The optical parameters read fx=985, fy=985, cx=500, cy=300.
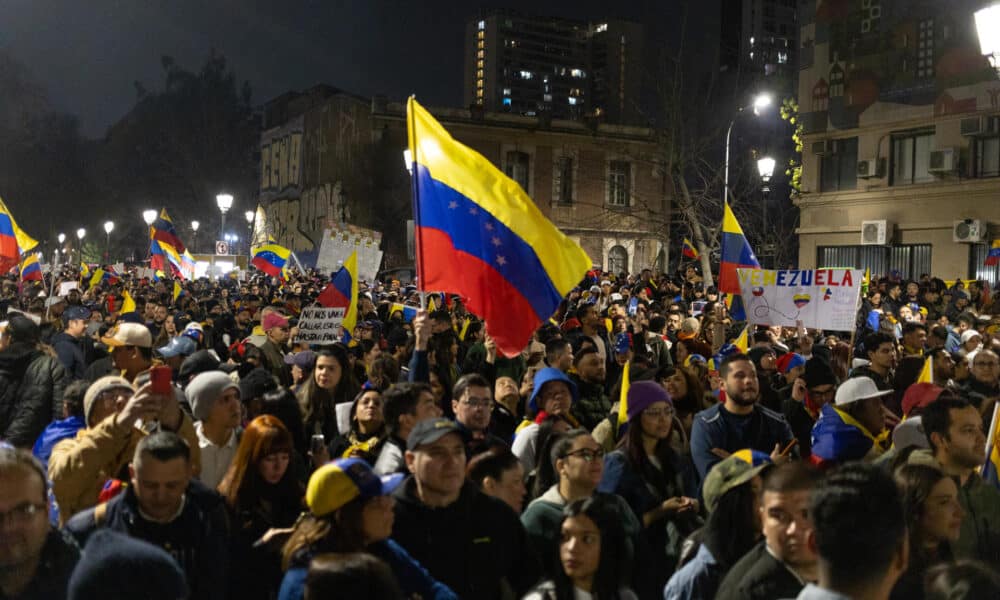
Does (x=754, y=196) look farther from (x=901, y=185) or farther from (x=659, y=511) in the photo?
(x=659, y=511)

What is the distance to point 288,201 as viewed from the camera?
59.2 metres

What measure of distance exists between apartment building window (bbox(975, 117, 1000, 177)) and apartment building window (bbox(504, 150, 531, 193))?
23.8 meters

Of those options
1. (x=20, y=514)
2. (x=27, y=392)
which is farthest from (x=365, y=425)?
(x=27, y=392)

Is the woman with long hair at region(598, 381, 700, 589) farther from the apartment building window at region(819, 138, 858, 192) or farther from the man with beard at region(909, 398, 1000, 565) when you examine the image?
the apartment building window at region(819, 138, 858, 192)

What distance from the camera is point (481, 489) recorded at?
4.38 meters

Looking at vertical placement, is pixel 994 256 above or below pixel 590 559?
above

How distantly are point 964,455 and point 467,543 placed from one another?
2506 millimetres

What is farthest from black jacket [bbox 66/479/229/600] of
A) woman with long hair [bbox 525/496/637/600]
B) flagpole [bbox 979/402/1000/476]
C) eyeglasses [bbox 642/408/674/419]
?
flagpole [bbox 979/402/1000/476]

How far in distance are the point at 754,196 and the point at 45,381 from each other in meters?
43.8

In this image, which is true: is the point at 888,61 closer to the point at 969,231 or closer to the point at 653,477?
the point at 969,231

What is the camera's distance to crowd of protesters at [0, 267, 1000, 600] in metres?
2.97

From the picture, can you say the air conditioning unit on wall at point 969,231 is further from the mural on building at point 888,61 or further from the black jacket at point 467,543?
the black jacket at point 467,543

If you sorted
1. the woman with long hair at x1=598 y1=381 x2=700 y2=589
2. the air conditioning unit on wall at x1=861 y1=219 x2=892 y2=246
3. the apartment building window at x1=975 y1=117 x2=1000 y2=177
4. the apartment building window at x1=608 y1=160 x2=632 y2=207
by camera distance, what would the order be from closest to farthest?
the woman with long hair at x1=598 y1=381 x2=700 y2=589
the apartment building window at x1=975 y1=117 x2=1000 y2=177
the air conditioning unit on wall at x1=861 y1=219 x2=892 y2=246
the apartment building window at x1=608 y1=160 x2=632 y2=207

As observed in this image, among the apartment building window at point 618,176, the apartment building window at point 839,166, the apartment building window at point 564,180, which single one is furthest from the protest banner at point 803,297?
the apartment building window at point 618,176
